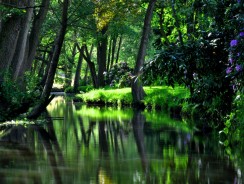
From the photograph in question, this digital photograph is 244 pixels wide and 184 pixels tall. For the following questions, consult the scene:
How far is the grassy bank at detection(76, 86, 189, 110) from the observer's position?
24427mm

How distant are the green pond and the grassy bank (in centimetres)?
722

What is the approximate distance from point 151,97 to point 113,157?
707 inches

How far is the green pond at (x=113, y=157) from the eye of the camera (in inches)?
288

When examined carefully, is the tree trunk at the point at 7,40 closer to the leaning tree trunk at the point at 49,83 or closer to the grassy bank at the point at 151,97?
the leaning tree trunk at the point at 49,83

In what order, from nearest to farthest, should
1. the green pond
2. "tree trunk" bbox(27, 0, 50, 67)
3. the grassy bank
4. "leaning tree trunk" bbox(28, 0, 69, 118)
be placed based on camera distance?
1. the green pond
2. "leaning tree trunk" bbox(28, 0, 69, 118)
3. "tree trunk" bbox(27, 0, 50, 67)
4. the grassy bank

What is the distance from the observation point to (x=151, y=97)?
89.2 feet

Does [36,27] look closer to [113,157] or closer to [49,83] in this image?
[49,83]

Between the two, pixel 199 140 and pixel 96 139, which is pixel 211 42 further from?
pixel 96 139

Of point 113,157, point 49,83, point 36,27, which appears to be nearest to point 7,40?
point 49,83

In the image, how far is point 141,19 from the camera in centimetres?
3506

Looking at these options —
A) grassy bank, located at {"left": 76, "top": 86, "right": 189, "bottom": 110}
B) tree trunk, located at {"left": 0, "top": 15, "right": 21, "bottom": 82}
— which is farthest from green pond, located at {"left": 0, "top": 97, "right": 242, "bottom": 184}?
grassy bank, located at {"left": 76, "top": 86, "right": 189, "bottom": 110}

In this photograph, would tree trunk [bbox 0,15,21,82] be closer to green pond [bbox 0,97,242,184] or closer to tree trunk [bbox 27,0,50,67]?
green pond [bbox 0,97,242,184]

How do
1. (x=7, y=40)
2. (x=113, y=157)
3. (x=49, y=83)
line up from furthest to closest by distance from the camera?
(x=49, y=83), (x=7, y=40), (x=113, y=157)

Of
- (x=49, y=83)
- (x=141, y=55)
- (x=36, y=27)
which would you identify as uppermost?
(x=36, y=27)
